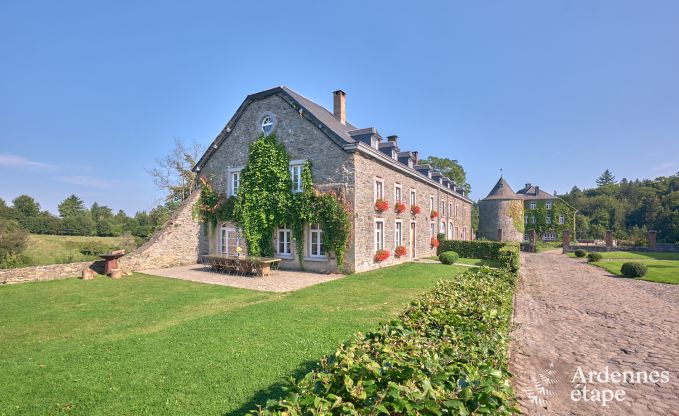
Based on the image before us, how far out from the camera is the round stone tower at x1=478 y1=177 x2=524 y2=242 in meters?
41.8

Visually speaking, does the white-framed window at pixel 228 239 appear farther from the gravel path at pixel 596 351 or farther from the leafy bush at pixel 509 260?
the gravel path at pixel 596 351

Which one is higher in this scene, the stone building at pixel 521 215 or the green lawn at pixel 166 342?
the stone building at pixel 521 215

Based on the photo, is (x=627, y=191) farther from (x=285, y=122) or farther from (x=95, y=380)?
(x=95, y=380)

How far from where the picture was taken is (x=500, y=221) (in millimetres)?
41875

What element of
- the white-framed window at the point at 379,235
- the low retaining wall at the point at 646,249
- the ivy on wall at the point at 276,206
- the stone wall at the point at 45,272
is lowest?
the low retaining wall at the point at 646,249

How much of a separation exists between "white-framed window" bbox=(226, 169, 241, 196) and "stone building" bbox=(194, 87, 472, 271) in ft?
0.19

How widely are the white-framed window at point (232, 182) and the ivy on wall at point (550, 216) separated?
42.9 meters

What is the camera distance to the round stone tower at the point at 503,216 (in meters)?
41.8

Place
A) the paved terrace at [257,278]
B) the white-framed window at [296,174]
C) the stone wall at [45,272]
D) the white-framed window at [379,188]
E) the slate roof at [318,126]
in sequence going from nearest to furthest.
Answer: the paved terrace at [257,278], the stone wall at [45,272], the slate roof at [318,126], the white-framed window at [296,174], the white-framed window at [379,188]

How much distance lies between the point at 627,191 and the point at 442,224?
66.6 metres

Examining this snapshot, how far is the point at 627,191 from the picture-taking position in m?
68.4

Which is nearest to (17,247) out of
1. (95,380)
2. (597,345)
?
(95,380)

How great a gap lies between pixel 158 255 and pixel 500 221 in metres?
40.1

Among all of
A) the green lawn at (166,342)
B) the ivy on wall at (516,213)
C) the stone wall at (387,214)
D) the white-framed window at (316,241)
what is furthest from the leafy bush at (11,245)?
the ivy on wall at (516,213)
